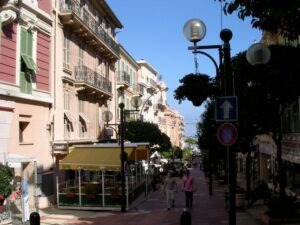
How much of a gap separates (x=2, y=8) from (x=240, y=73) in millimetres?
9267

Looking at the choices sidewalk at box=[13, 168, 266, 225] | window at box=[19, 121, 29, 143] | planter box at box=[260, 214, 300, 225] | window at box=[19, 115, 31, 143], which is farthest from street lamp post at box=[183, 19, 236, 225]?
window at box=[19, 121, 29, 143]

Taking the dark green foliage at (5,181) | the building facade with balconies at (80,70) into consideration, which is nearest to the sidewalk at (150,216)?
the dark green foliage at (5,181)

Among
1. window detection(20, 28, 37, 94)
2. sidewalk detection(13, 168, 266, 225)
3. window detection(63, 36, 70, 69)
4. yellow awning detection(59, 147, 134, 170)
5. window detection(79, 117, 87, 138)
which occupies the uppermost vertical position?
window detection(63, 36, 70, 69)

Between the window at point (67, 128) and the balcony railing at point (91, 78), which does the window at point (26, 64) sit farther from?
the balcony railing at point (91, 78)

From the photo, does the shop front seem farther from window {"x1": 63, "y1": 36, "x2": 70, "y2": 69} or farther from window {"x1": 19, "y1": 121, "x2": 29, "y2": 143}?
window {"x1": 63, "y1": 36, "x2": 70, "y2": 69}

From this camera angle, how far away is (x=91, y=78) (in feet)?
115

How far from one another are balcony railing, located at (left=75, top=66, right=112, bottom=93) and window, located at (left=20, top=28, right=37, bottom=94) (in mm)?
7908

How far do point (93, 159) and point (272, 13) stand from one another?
58.3ft

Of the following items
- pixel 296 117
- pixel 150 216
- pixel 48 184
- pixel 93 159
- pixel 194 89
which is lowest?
pixel 150 216

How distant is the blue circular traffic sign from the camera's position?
9828 millimetres

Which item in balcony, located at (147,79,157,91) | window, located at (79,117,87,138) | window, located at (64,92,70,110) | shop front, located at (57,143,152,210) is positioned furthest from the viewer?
balcony, located at (147,79,157,91)

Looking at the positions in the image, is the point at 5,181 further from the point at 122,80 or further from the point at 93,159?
the point at 122,80

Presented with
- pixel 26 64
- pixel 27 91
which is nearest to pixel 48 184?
pixel 27 91

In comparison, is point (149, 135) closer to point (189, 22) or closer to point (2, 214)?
point (2, 214)
